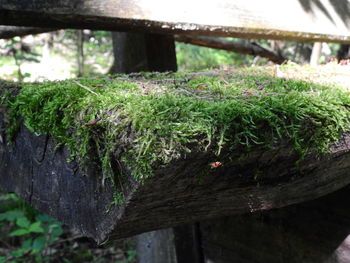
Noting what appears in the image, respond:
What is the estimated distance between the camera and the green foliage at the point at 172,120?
98cm

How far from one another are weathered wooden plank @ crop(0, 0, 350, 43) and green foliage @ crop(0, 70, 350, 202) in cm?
53

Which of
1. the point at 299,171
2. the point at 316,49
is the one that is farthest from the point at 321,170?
the point at 316,49

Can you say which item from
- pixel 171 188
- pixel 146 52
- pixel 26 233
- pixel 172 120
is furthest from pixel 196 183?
pixel 26 233

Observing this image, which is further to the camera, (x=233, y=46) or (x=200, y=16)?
(x=233, y=46)

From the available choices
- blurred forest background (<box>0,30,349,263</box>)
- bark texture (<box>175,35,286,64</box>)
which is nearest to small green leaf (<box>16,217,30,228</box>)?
blurred forest background (<box>0,30,349,263</box>)

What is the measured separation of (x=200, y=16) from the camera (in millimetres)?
2246

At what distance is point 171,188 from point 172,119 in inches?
7.6

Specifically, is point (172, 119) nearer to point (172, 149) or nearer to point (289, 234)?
point (172, 149)

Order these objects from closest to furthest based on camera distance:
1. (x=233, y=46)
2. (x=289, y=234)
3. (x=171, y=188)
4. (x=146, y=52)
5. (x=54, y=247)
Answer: (x=171, y=188)
(x=289, y=234)
(x=146, y=52)
(x=233, y=46)
(x=54, y=247)

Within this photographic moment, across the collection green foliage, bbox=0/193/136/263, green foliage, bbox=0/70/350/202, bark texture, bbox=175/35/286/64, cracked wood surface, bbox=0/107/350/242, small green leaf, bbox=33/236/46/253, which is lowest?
green foliage, bbox=0/193/136/263

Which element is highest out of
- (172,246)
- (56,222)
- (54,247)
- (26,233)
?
(172,246)

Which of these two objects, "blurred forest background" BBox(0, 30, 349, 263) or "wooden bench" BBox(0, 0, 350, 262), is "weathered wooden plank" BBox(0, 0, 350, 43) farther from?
"blurred forest background" BBox(0, 30, 349, 263)

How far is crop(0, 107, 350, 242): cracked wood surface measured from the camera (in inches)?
42.5

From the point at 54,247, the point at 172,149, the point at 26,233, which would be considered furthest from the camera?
the point at 54,247
